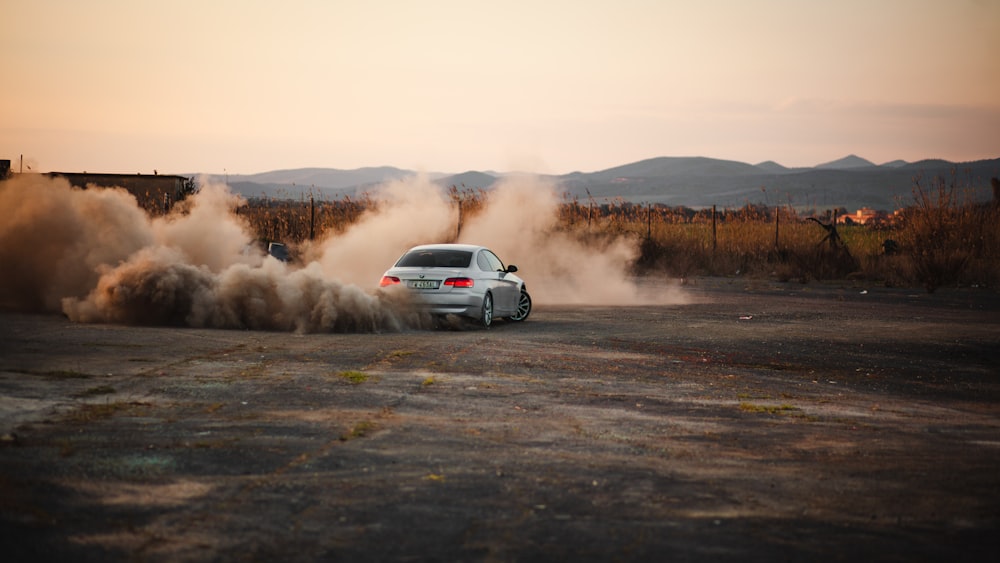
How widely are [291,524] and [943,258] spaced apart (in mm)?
33790

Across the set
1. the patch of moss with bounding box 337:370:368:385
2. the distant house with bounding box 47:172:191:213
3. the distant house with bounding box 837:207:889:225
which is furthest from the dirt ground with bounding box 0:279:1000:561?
the distant house with bounding box 837:207:889:225

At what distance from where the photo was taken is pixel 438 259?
819 inches

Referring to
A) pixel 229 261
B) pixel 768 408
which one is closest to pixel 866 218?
pixel 229 261

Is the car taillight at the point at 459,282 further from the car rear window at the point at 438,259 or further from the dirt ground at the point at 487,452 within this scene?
the dirt ground at the point at 487,452

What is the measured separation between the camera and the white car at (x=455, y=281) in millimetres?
19984

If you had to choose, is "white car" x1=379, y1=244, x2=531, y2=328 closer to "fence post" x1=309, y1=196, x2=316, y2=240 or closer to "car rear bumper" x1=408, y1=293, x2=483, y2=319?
"car rear bumper" x1=408, y1=293, x2=483, y2=319

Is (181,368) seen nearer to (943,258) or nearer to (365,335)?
(365,335)

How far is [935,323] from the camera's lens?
2258cm

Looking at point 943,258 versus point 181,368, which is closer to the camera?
point 181,368

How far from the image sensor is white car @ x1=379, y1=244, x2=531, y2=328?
19984 mm

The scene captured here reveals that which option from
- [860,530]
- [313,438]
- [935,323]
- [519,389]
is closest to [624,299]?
[935,323]

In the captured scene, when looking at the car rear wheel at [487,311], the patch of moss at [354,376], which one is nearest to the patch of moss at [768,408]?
the patch of moss at [354,376]

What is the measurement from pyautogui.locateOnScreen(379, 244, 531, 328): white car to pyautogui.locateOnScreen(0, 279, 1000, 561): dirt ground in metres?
3.39

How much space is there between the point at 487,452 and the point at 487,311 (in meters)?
12.2
